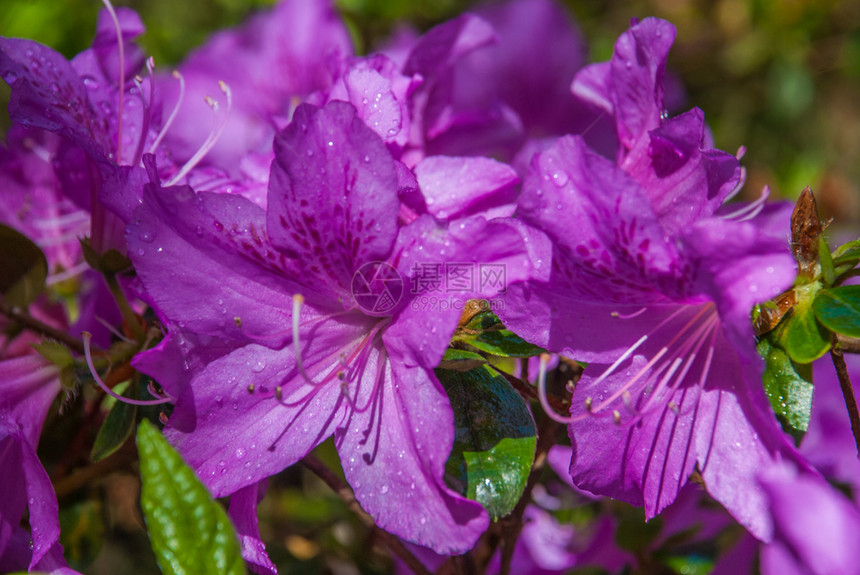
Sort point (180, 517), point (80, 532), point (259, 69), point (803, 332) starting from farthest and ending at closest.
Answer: point (259, 69)
point (80, 532)
point (803, 332)
point (180, 517)

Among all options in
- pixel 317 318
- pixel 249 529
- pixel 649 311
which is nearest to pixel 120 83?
pixel 317 318

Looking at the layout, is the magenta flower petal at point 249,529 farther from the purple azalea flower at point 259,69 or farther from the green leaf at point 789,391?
the purple azalea flower at point 259,69

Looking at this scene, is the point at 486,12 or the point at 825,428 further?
→ the point at 486,12

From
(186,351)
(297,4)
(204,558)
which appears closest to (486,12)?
(297,4)

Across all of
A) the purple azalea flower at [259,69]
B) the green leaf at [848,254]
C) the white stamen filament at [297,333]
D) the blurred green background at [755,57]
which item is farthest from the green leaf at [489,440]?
the blurred green background at [755,57]

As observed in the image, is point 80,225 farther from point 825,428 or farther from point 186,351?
point 825,428

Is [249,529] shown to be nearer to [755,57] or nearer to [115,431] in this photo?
[115,431]
